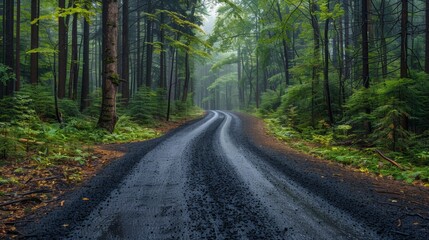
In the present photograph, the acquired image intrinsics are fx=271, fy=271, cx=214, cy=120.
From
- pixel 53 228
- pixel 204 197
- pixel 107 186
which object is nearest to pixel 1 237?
pixel 53 228

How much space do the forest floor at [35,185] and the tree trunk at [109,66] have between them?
4.29 meters

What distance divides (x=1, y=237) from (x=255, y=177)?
4.06 m

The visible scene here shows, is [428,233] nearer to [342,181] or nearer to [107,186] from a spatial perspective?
[342,181]

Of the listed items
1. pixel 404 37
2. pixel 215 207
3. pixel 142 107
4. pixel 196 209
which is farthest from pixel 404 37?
pixel 142 107

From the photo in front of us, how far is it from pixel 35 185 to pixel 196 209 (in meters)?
3.22

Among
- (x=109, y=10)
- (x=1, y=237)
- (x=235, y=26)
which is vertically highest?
(x=235, y=26)

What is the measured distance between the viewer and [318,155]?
30.2 ft

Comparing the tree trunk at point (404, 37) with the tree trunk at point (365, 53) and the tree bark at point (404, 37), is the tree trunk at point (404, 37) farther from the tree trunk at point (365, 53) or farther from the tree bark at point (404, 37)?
the tree trunk at point (365, 53)

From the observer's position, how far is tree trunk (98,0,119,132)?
36.5ft

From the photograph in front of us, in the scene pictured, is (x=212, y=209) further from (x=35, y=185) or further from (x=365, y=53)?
(x=365, y=53)

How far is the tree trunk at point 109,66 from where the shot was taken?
11133mm

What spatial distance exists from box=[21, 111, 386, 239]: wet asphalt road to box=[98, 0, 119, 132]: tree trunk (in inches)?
227

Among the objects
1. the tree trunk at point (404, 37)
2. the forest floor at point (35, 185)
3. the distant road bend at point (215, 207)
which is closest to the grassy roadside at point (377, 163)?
the distant road bend at point (215, 207)

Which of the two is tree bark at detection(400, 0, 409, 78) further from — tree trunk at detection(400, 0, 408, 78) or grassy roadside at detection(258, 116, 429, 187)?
grassy roadside at detection(258, 116, 429, 187)
